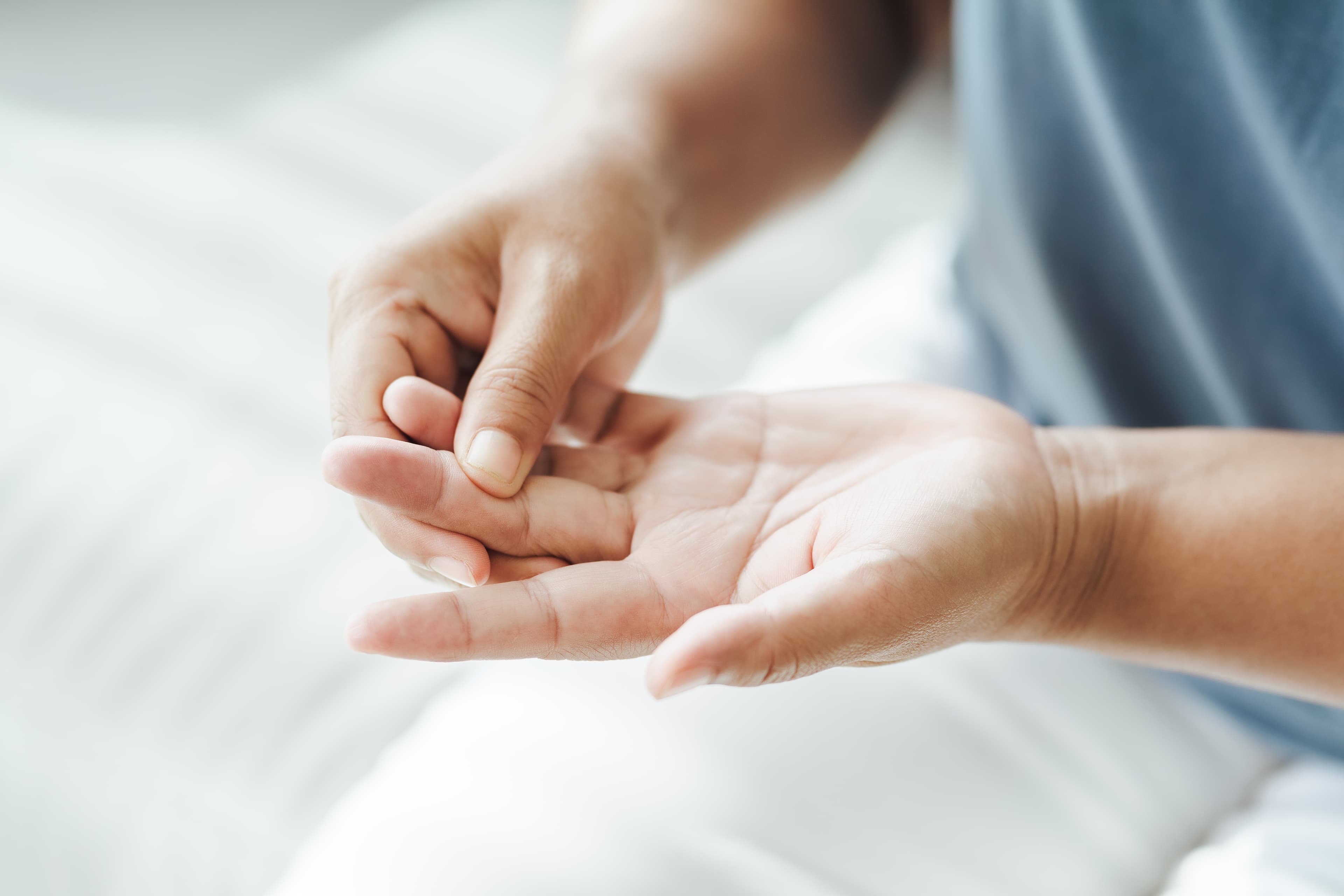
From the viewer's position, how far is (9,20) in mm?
1076

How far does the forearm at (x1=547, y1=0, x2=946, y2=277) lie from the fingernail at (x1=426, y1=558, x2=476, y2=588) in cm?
29

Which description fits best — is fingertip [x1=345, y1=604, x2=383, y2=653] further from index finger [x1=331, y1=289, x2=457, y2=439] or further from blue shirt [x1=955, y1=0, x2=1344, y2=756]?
blue shirt [x1=955, y1=0, x2=1344, y2=756]

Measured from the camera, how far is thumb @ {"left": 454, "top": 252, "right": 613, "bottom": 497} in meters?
0.45

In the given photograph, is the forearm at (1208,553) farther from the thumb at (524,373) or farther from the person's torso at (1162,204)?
the thumb at (524,373)

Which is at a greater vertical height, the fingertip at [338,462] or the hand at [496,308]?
the hand at [496,308]

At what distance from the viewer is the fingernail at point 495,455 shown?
1.45 ft

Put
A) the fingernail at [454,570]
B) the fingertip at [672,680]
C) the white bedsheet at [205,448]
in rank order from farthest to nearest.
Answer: the white bedsheet at [205,448] < the fingernail at [454,570] < the fingertip at [672,680]

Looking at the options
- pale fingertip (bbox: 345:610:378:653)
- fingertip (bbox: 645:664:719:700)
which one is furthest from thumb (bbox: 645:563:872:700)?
pale fingertip (bbox: 345:610:378:653)

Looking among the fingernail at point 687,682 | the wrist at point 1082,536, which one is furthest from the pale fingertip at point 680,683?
the wrist at point 1082,536

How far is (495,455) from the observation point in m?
0.44

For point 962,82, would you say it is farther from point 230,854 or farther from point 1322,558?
point 230,854

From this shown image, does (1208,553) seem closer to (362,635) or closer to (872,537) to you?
(872,537)

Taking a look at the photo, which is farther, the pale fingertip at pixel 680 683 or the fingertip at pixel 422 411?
the fingertip at pixel 422 411

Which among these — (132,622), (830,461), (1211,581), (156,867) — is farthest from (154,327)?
(1211,581)
